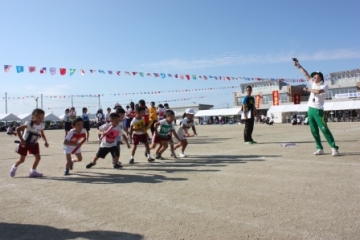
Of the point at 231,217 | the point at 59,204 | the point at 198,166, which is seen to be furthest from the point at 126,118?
the point at 231,217

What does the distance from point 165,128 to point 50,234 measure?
17.4 feet

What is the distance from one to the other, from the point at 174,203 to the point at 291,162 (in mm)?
3475

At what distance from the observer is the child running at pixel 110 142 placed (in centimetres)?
667

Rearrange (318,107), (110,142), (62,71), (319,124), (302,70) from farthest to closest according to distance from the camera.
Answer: (62,71), (302,70), (318,107), (319,124), (110,142)

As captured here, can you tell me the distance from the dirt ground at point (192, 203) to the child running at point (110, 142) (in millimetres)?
549

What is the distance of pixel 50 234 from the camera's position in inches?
112

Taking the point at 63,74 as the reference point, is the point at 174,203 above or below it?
below

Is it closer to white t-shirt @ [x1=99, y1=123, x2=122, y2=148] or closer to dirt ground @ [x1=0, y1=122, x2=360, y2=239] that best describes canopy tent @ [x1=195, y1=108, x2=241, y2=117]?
white t-shirt @ [x1=99, y1=123, x2=122, y2=148]

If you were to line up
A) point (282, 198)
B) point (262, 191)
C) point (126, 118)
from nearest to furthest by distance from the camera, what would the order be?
1. point (282, 198)
2. point (262, 191)
3. point (126, 118)

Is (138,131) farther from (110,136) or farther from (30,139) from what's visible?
(30,139)

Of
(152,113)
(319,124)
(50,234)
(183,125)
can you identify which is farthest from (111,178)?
(152,113)

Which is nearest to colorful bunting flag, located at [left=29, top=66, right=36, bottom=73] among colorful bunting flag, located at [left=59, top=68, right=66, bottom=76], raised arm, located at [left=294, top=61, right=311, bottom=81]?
colorful bunting flag, located at [left=59, top=68, right=66, bottom=76]

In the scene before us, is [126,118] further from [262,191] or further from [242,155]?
[262,191]

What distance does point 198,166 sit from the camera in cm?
633
